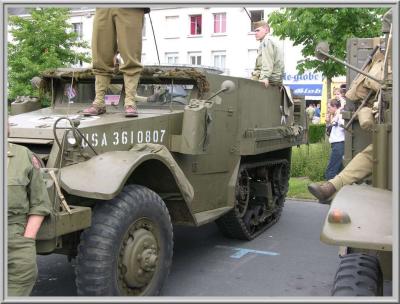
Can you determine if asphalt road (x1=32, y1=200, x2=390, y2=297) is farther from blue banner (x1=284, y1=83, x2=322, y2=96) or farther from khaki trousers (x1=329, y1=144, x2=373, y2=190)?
blue banner (x1=284, y1=83, x2=322, y2=96)

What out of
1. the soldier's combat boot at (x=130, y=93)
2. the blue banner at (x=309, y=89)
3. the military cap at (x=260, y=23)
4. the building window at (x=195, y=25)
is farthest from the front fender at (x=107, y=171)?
the blue banner at (x=309, y=89)

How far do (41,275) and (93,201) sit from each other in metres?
1.44

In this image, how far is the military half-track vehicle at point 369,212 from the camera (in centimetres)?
290

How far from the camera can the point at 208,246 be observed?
6.32 metres

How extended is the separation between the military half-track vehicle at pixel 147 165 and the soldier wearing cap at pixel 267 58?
6.8 inches

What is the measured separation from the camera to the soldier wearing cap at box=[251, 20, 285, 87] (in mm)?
6797

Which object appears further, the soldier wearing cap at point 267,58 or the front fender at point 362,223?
the soldier wearing cap at point 267,58

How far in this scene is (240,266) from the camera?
561 cm

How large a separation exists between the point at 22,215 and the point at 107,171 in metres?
0.77

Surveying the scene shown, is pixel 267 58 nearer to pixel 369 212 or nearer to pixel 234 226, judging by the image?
pixel 234 226

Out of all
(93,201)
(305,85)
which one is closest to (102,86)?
(93,201)

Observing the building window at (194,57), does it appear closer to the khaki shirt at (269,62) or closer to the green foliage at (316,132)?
the green foliage at (316,132)

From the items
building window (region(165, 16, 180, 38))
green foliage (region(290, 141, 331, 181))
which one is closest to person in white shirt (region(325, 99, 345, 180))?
Result: green foliage (region(290, 141, 331, 181))

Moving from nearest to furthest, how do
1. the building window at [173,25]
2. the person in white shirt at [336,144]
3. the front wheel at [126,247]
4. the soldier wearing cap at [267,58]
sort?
the front wheel at [126,247], the soldier wearing cap at [267,58], the person in white shirt at [336,144], the building window at [173,25]
